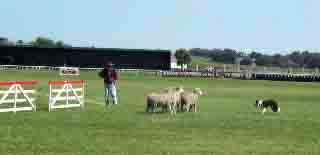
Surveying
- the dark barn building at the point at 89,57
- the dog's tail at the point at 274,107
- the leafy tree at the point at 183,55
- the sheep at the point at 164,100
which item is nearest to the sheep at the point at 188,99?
the sheep at the point at 164,100

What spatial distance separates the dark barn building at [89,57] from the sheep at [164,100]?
90.0 meters

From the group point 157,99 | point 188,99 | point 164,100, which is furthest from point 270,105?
point 157,99

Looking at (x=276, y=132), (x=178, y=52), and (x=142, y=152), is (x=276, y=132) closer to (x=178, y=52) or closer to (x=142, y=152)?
(x=142, y=152)

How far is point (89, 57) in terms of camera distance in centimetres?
11731

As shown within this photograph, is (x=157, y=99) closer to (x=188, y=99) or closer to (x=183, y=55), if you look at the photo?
(x=188, y=99)

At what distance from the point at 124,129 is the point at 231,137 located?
11.1ft

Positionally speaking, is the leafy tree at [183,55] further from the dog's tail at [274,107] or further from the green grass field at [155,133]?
the green grass field at [155,133]

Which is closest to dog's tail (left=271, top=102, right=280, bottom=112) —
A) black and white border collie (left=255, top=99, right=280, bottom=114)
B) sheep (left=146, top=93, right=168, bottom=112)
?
black and white border collie (left=255, top=99, right=280, bottom=114)

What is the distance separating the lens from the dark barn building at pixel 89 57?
116 meters

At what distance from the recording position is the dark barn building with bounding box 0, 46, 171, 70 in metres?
116

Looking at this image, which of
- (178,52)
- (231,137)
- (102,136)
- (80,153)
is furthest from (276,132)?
(178,52)

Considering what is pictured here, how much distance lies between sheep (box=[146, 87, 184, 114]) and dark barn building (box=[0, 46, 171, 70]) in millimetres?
90002

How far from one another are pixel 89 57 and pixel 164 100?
93.0 m

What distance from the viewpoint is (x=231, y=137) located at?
18.8 metres
